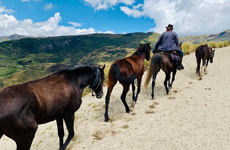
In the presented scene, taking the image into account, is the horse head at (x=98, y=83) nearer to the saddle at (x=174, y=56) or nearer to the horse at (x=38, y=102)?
the horse at (x=38, y=102)

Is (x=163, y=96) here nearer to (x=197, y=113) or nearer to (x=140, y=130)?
(x=197, y=113)

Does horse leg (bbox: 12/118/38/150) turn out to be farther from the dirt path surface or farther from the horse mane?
the horse mane

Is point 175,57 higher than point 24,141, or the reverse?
point 175,57

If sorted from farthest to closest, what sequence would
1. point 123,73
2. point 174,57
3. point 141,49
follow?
point 174,57
point 141,49
point 123,73

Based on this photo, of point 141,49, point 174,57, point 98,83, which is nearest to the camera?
point 98,83

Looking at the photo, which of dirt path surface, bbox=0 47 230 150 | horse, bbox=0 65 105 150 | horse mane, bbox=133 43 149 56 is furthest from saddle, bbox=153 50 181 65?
horse, bbox=0 65 105 150

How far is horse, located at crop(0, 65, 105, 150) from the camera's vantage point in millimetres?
2295

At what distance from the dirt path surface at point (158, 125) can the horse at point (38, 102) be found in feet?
3.86

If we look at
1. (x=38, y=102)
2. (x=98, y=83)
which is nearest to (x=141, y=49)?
(x=98, y=83)

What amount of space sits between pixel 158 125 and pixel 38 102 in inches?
142

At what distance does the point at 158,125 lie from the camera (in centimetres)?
459

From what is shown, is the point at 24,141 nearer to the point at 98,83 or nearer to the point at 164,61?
the point at 98,83

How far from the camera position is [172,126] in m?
4.43

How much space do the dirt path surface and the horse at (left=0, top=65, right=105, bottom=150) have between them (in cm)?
118
